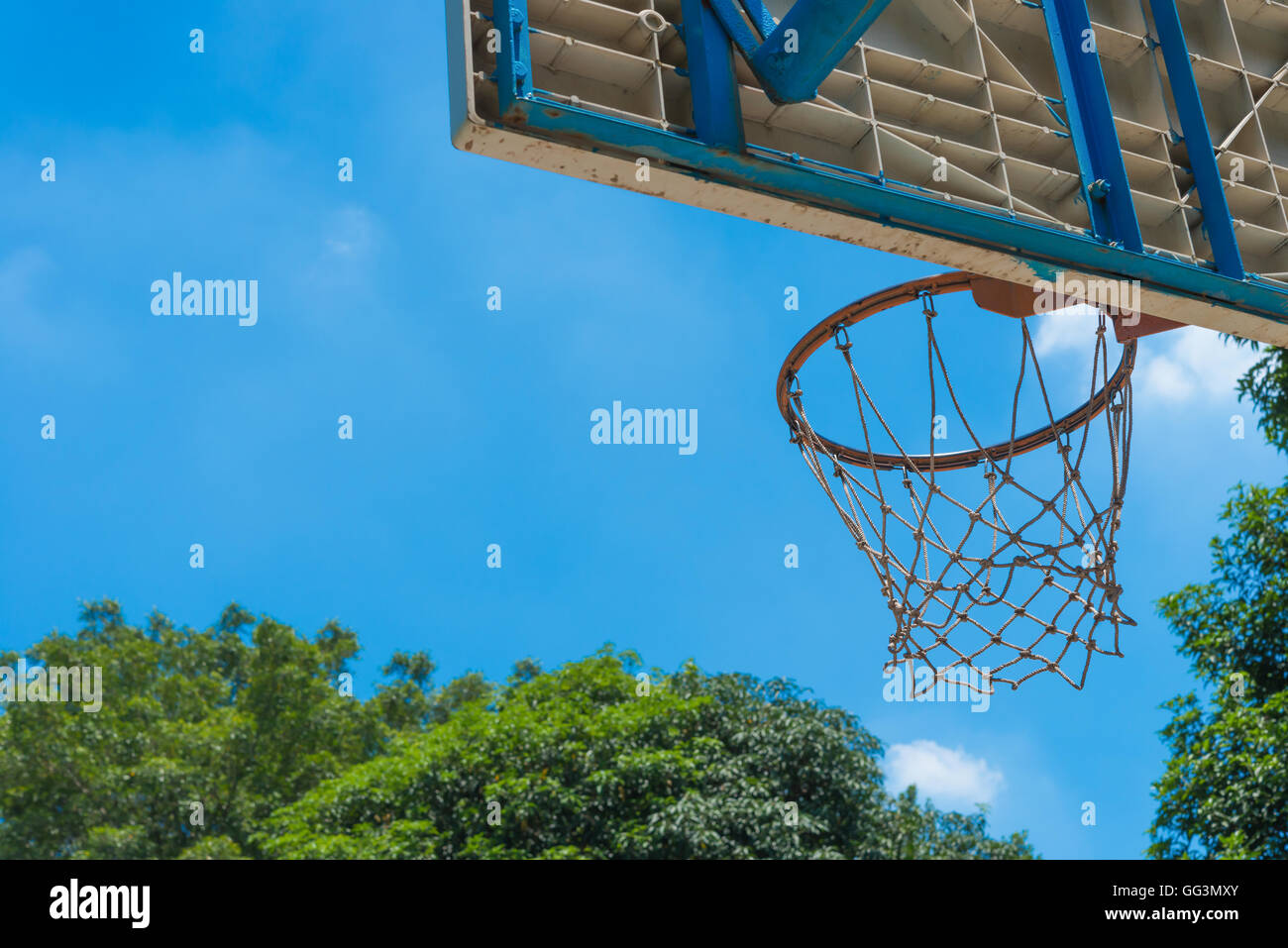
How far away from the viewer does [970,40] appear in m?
4.20

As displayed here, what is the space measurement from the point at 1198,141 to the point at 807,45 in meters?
1.81

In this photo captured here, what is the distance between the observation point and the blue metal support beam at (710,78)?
135 inches

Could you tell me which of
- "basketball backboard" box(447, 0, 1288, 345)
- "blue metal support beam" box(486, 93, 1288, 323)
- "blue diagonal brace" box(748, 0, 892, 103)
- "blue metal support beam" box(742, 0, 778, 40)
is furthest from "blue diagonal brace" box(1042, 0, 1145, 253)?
"blue metal support beam" box(742, 0, 778, 40)

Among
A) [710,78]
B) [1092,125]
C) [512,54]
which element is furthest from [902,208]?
[512,54]

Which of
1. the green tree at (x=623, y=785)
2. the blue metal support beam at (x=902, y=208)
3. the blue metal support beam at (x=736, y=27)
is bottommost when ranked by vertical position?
the green tree at (x=623, y=785)

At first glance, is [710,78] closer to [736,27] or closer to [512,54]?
[736,27]

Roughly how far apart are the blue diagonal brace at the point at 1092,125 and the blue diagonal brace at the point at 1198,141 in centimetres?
28

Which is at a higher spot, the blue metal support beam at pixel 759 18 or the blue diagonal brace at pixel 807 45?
the blue metal support beam at pixel 759 18

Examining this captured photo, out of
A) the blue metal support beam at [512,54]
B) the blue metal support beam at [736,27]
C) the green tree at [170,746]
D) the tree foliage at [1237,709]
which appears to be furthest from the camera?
the green tree at [170,746]

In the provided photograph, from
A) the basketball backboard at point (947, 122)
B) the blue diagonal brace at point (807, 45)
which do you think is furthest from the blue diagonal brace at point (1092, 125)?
the blue diagonal brace at point (807, 45)

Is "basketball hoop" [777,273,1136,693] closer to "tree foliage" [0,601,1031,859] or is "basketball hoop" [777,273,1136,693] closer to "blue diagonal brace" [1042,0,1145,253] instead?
"blue diagonal brace" [1042,0,1145,253]

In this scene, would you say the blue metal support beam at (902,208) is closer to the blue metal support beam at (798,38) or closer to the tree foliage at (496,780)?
the blue metal support beam at (798,38)

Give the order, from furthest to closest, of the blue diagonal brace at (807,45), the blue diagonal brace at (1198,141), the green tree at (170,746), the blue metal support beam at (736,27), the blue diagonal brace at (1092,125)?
the green tree at (170,746) < the blue diagonal brace at (1198,141) < the blue diagonal brace at (1092,125) < the blue metal support beam at (736,27) < the blue diagonal brace at (807,45)
